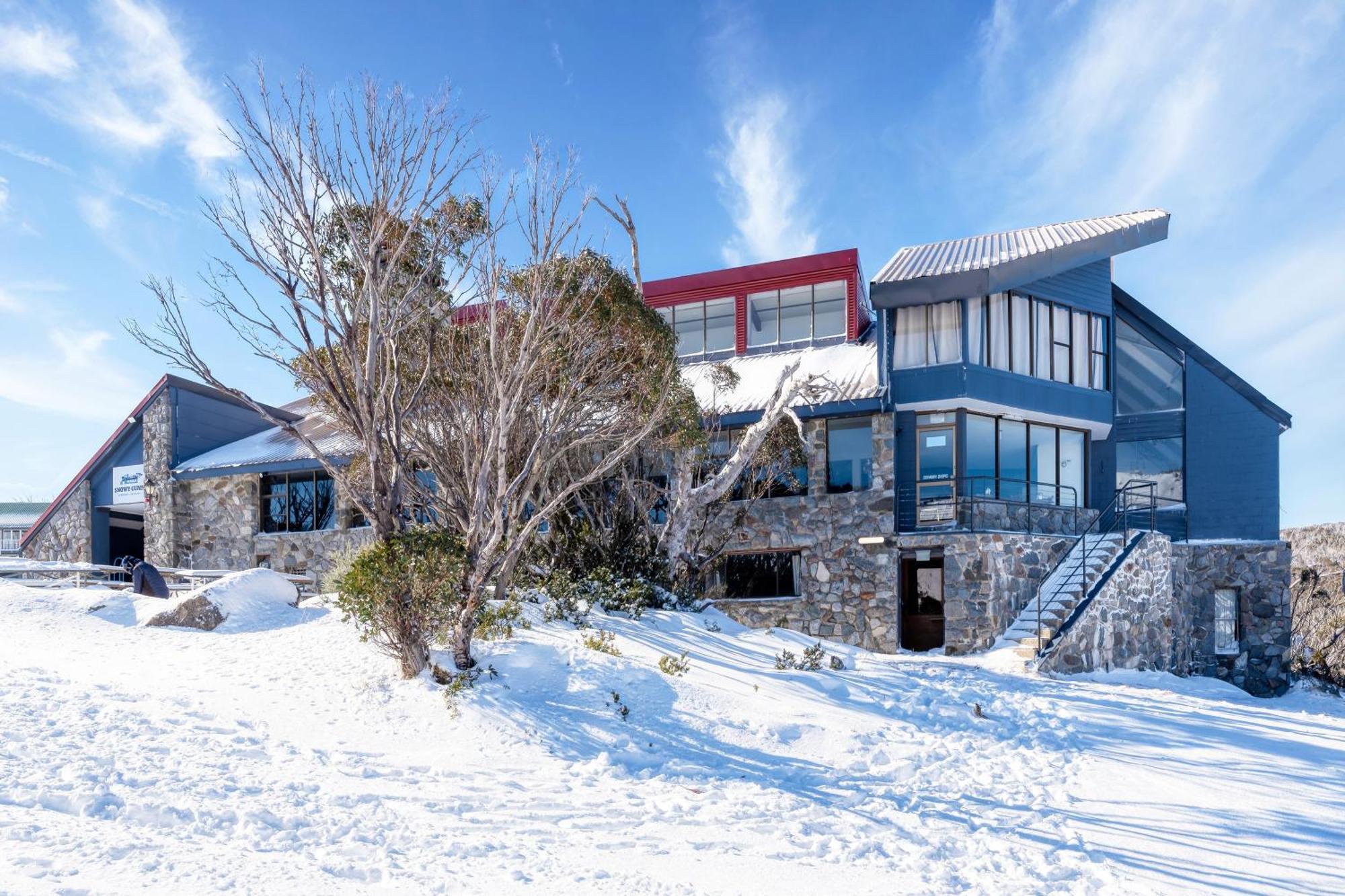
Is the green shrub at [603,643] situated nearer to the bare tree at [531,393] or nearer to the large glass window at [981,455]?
the bare tree at [531,393]

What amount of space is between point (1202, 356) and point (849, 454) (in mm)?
7765

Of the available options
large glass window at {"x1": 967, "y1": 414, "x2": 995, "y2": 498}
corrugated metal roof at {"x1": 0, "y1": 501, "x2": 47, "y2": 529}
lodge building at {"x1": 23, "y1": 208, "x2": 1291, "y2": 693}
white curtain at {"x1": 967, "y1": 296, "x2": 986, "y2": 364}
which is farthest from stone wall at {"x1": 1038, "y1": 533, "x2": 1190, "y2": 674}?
corrugated metal roof at {"x1": 0, "y1": 501, "x2": 47, "y2": 529}

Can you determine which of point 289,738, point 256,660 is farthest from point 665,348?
point 289,738

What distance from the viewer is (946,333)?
16.8 metres

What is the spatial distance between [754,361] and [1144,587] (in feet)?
28.2

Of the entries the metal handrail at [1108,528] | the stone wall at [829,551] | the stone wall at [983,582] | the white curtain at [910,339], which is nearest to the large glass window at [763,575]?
the stone wall at [829,551]

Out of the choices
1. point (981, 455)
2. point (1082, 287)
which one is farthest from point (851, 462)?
point (1082, 287)

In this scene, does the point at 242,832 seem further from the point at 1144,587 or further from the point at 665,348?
the point at 1144,587

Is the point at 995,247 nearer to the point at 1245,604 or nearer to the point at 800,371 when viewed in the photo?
the point at 800,371

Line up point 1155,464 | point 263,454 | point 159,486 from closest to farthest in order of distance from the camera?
point 1155,464 → point 263,454 → point 159,486

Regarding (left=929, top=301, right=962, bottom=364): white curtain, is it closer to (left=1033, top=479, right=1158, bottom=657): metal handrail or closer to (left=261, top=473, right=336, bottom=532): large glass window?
(left=1033, top=479, right=1158, bottom=657): metal handrail

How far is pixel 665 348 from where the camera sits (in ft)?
43.0

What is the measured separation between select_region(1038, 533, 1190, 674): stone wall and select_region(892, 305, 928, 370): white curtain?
5.03 metres

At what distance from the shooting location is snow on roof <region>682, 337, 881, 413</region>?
16.9 metres
